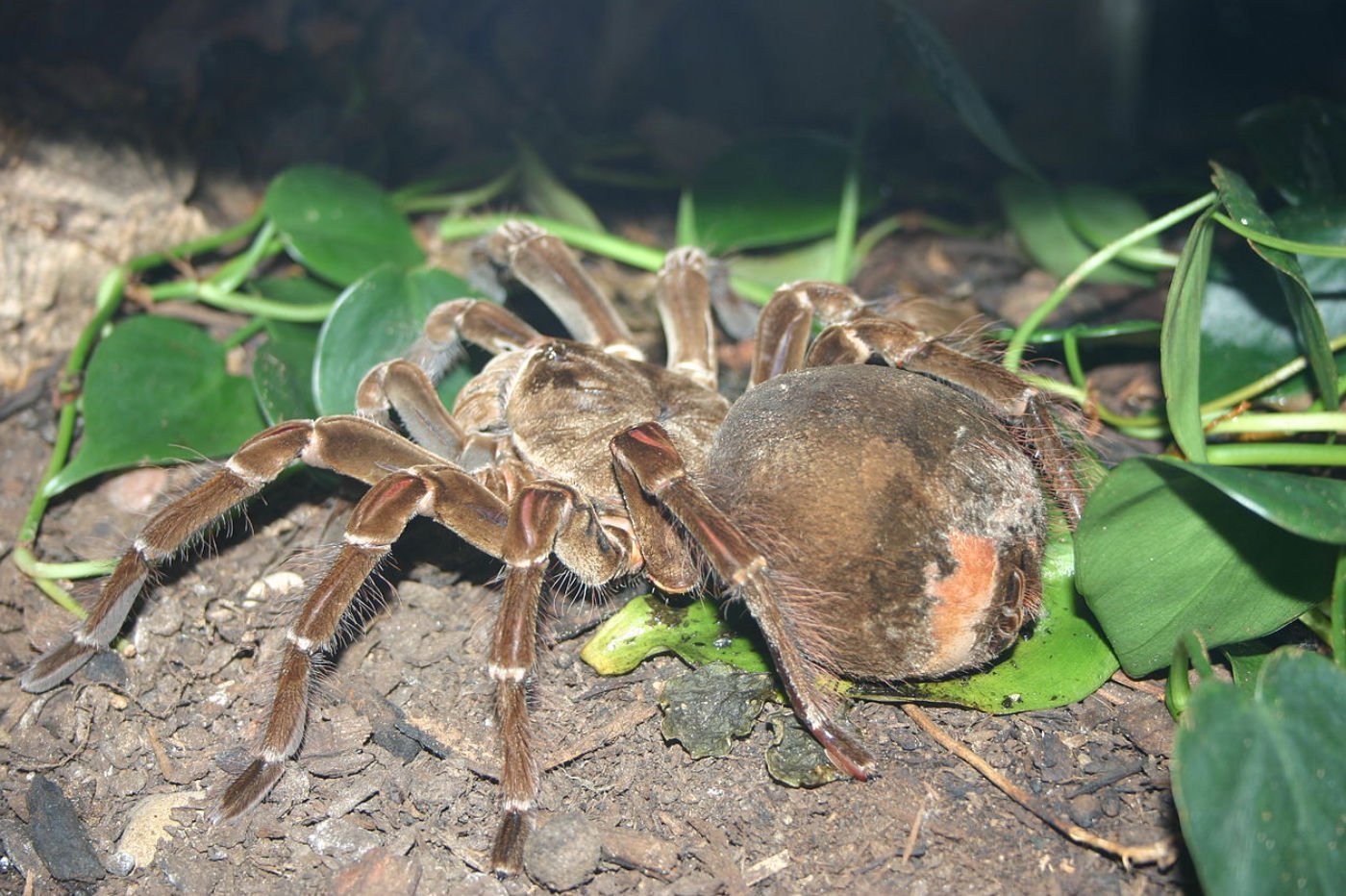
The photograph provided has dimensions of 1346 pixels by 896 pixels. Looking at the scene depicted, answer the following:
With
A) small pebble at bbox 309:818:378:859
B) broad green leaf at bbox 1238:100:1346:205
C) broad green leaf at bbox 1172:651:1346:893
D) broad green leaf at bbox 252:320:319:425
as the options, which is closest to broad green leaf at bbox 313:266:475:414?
broad green leaf at bbox 252:320:319:425

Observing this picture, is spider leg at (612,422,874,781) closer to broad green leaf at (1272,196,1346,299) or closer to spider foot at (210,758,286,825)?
spider foot at (210,758,286,825)

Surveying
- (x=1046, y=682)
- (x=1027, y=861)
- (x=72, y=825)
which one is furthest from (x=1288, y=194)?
(x=72, y=825)

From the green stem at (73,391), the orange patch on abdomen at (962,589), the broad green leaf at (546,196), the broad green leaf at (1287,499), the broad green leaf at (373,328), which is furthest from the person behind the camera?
the broad green leaf at (546,196)

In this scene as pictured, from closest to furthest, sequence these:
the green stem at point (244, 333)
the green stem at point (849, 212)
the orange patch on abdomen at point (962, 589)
Result: the orange patch on abdomen at point (962, 589)
the green stem at point (244, 333)
the green stem at point (849, 212)

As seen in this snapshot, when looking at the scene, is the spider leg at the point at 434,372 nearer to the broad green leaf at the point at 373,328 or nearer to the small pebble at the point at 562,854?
the broad green leaf at the point at 373,328

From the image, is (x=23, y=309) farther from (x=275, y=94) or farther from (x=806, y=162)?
(x=806, y=162)

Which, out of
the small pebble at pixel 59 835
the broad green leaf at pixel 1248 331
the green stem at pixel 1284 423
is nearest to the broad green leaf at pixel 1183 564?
the green stem at pixel 1284 423
